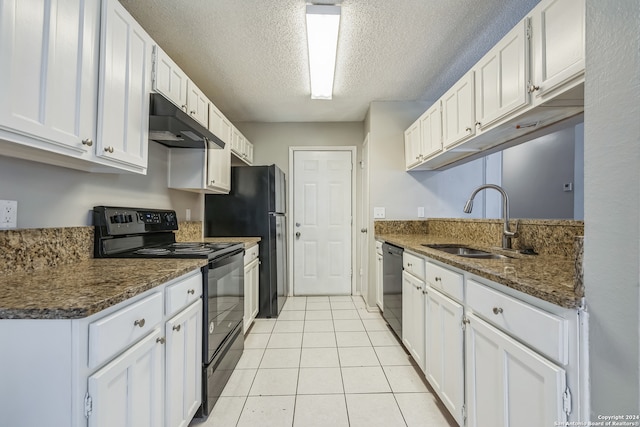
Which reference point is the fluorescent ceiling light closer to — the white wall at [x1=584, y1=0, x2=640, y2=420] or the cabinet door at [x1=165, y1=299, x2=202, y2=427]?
the white wall at [x1=584, y1=0, x2=640, y2=420]

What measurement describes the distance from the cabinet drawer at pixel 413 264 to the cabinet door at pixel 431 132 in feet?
3.18

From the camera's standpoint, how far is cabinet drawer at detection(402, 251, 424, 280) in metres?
1.84

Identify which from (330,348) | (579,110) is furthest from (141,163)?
(579,110)

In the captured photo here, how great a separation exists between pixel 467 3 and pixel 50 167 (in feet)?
8.02

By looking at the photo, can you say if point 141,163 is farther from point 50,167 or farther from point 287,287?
point 287,287

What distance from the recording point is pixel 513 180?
2707mm

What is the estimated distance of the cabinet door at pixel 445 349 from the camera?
1.33 metres

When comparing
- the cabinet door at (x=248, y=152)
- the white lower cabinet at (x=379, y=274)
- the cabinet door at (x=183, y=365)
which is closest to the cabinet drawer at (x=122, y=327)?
the cabinet door at (x=183, y=365)

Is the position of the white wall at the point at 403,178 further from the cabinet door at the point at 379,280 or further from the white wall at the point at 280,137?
the white wall at the point at 280,137

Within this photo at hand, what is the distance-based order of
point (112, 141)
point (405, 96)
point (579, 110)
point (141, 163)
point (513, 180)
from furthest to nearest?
point (405, 96) → point (513, 180) → point (141, 163) → point (579, 110) → point (112, 141)

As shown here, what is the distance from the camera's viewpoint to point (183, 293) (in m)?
1.31

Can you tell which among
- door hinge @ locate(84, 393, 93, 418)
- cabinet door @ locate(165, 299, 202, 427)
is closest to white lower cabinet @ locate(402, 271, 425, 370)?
cabinet door @ locate(165, 299, 202, 427)

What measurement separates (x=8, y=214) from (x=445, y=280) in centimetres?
198

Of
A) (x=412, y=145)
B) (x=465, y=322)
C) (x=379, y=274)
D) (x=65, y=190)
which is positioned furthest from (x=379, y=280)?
(x=65, y=190)
